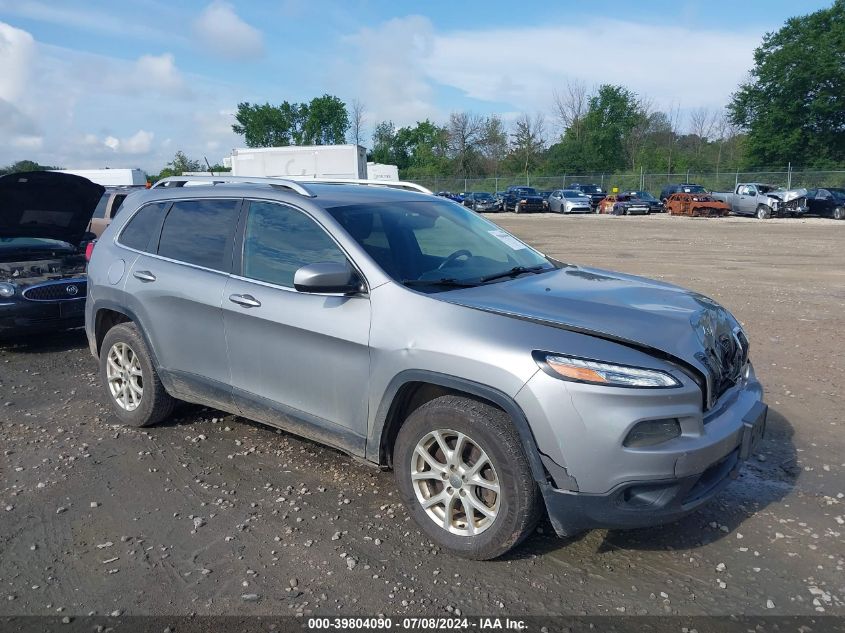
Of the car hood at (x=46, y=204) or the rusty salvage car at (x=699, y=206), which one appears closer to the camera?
the car hood at (x=46, y=204)

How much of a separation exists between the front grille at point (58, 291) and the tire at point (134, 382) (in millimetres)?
2293

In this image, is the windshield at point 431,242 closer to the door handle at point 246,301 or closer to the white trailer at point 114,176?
the door handle at point 246,301

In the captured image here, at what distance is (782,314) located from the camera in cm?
869

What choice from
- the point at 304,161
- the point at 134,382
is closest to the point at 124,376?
the point at 134,382

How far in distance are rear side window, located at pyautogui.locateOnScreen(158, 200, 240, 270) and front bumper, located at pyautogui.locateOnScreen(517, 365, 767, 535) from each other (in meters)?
2.41

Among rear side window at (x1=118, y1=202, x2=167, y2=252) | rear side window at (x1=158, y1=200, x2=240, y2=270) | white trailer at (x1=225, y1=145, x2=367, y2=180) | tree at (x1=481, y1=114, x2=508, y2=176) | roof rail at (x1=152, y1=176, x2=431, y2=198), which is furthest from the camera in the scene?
tree at (x1=481, y1=114, x2=508, y2=176)

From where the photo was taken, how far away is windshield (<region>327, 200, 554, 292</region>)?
3779mm

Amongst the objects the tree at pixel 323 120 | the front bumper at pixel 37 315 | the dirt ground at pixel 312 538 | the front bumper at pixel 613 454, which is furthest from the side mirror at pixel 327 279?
the tree at pixel 323 120

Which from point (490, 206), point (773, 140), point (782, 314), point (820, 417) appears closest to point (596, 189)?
point (490, 206)

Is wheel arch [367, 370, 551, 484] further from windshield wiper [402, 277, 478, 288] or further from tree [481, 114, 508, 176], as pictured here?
tree [481, 114, 508, 176]

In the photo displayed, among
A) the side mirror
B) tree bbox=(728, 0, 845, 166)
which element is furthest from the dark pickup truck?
the side mirror

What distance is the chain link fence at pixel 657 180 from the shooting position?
44281 millimetres

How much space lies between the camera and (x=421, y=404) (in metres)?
3.50

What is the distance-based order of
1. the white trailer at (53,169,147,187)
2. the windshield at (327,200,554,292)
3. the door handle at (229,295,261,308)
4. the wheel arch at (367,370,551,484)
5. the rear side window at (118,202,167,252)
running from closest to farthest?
the wheel arch at (367,370,551,484) → the windshield at (327,200,554,292) → the door handle at (229,295,261,308) → the rear side window at (118,202,167,252) → the white trailer at (53,169,147,187)
